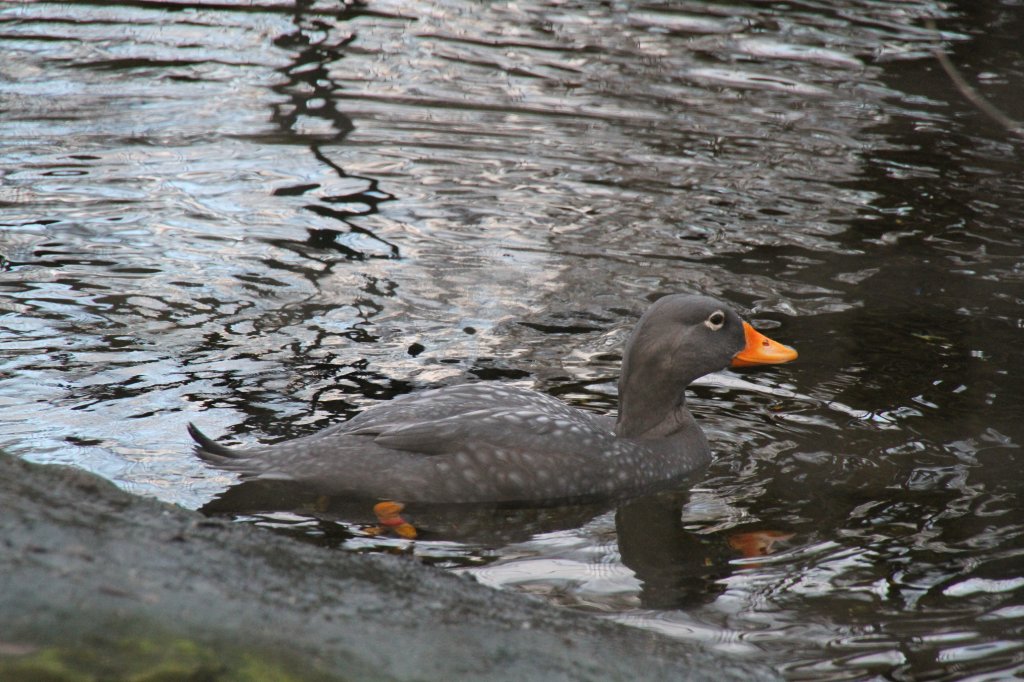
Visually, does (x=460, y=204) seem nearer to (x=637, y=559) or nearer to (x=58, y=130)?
(x=58, y=130)

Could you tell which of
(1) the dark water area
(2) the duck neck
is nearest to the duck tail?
(1) the dark water area

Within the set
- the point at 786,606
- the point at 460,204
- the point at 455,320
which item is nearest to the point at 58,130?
the point at 460,204

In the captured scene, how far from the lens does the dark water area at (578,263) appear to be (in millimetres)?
5758

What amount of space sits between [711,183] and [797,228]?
1198mm

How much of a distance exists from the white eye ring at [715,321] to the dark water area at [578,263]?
26.4 inches

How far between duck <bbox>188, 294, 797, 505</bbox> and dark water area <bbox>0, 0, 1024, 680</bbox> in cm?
20

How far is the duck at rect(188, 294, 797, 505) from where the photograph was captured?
6.19 metres

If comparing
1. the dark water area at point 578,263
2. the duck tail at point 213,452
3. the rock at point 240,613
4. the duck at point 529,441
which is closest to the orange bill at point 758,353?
the duck at point 529,441

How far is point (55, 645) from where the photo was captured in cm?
374

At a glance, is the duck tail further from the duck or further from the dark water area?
the dark water area

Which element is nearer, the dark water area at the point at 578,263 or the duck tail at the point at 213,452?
the dark water area at the point at 578,263

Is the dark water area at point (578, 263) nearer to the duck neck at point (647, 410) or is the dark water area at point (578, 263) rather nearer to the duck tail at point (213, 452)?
the duck tail at point (213, 452)

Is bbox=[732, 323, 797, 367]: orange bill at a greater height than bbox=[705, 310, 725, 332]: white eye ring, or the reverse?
bbox=[705, 310, 725, 332]: white eye ring

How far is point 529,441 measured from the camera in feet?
21.1
